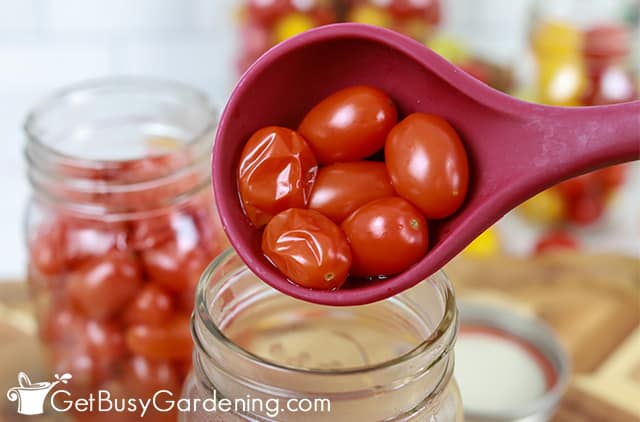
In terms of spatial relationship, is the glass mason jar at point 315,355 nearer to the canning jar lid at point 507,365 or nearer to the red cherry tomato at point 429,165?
the red cherry tomato at point 429,165

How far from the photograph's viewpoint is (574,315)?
146 cm

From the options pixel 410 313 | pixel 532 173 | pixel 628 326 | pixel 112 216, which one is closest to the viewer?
pixel 532 173

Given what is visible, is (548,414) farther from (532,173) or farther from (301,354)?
(532,173)

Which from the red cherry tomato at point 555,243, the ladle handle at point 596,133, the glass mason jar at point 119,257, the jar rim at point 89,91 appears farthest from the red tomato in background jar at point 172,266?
the red cherry tomato at point 555,243

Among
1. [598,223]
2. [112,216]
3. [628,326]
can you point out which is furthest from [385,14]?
[112,216]

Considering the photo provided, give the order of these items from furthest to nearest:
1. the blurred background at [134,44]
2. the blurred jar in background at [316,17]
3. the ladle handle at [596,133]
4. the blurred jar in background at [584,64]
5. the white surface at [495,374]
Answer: the blurred background at [134,44]
the blurred jar in background at [316,17]
the blurred jar in background at [584,64]
the white surface at [495,374]
the ladle handle at [596,133]

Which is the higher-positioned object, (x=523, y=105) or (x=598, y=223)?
(x=523, y=105)

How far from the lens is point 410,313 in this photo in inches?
36.2

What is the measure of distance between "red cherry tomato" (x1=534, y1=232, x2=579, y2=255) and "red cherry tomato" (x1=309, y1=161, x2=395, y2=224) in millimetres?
1154

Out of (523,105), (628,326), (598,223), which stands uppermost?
(523,105)

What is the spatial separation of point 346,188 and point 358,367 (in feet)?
0.53

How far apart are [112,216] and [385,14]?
1275 millimetres

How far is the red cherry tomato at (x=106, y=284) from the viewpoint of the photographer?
1.12 m

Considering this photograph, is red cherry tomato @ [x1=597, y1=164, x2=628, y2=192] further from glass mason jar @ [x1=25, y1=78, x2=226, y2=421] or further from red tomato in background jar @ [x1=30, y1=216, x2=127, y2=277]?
red tomato in background jar @ [x1=30, y1=216, x2=127, y2=277]
